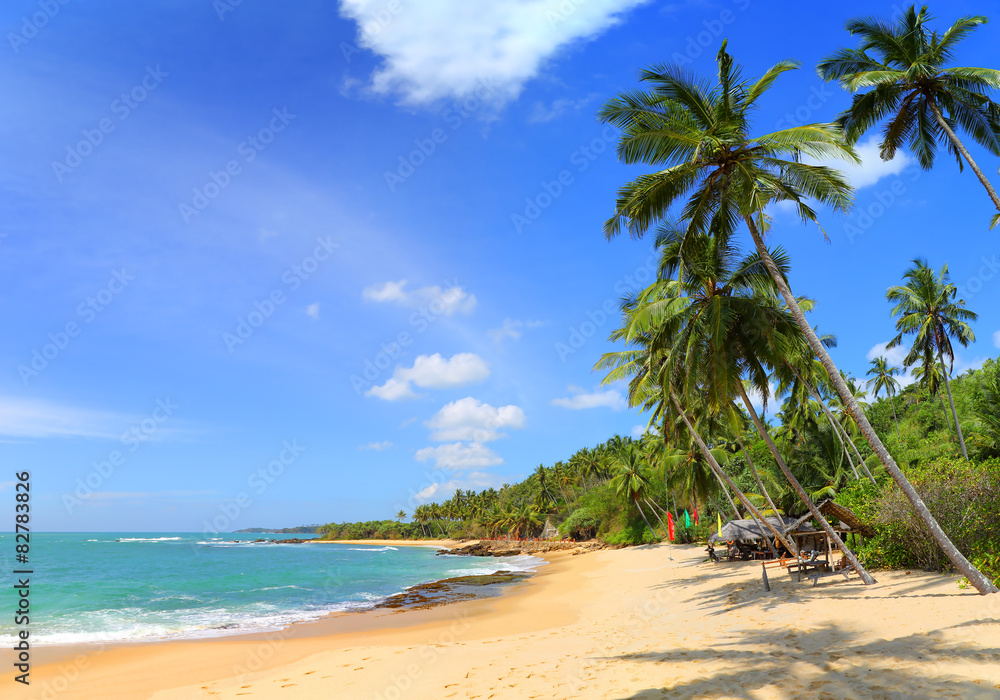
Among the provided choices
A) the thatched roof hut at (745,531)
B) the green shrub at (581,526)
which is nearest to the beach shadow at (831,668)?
the thatched roof hut at (745,531)

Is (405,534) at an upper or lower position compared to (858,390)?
lower

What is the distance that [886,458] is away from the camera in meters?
10.8

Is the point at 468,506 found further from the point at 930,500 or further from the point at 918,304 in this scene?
the point at 930,500

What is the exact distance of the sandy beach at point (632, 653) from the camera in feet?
22.3

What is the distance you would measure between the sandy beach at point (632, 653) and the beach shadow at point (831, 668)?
2 centimetres

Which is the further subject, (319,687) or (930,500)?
(930,500)

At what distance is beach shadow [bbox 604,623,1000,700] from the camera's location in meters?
6.02

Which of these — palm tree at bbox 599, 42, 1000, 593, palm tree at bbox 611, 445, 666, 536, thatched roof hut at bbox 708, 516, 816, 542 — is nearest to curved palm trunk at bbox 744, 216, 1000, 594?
palm tree at bbox 599, 42, 1000, 593

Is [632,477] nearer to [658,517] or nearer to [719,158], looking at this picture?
[658,517]

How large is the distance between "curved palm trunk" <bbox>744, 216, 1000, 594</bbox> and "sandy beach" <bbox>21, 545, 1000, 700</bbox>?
1.54 feet

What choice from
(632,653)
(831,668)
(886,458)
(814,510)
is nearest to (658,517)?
(814,510)

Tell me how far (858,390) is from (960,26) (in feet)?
133

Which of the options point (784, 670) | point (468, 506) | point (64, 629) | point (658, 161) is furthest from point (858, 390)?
point (468, 506)

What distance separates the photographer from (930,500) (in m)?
12.5
